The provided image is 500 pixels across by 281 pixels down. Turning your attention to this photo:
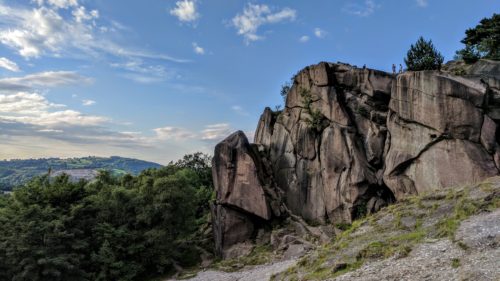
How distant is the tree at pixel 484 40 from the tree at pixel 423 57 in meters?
3.65

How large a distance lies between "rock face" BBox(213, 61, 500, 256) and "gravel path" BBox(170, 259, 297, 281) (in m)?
9.32

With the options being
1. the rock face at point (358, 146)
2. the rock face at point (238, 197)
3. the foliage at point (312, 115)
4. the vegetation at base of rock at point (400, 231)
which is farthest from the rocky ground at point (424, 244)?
the foliage at point (312, 115)

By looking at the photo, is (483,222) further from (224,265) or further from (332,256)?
(224,265)

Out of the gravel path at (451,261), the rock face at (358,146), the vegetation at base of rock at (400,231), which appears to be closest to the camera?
the gravel path at (451,261)

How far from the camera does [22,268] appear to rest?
3972 cm

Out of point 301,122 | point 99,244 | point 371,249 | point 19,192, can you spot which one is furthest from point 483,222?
point 19,192

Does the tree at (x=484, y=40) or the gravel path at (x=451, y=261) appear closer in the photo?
the gravel path at (x=451, y=261)

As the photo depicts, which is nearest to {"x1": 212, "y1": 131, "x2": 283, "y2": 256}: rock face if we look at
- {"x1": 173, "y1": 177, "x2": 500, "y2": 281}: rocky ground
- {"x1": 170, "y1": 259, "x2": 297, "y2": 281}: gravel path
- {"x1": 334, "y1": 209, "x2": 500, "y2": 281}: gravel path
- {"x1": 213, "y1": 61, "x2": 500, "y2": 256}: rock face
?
{"x1": 213, "y1": 61, "x2": 500, "y2": 256}: rock face

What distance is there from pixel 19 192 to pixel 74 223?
7.51 meters

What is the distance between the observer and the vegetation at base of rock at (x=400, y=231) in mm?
22484

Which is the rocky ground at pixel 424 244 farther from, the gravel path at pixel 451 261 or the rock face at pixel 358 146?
the rock face at pixel 358 146

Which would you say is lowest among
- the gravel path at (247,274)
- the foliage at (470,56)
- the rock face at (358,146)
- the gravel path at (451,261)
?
the gravel path at (247,274)

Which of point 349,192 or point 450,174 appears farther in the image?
point 349,192

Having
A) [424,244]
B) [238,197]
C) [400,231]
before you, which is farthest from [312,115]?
[424,244]
